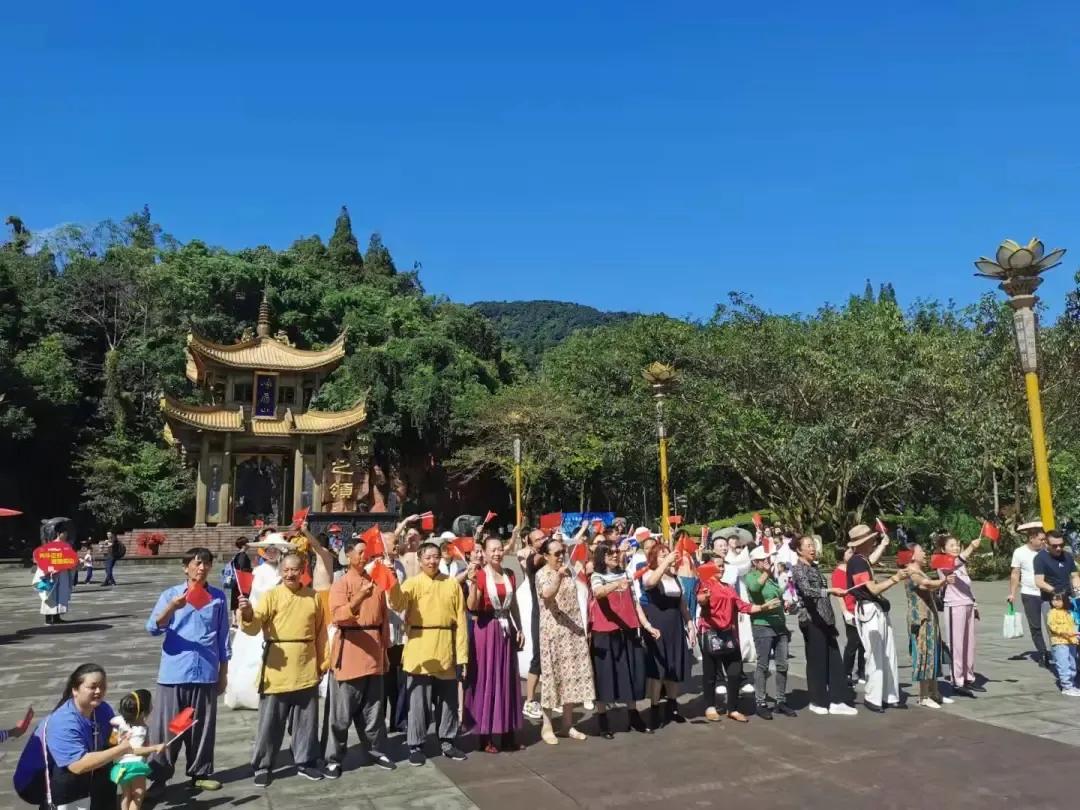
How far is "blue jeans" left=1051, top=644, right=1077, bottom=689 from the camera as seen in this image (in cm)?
727

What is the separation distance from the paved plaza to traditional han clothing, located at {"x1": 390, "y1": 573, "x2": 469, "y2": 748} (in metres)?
0.31

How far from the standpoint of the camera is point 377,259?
6300cm

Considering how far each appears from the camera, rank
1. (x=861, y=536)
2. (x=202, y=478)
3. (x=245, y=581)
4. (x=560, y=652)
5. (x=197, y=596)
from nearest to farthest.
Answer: (x=197, y=596), (x=560, y=652), (x=245, y=581), (x=861, y=536), (x=202, y=478)

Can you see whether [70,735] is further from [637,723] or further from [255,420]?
[255,420]

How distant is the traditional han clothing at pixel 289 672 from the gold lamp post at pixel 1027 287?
7985 millimetres

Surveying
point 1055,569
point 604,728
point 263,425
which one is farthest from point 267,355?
point 1055,569

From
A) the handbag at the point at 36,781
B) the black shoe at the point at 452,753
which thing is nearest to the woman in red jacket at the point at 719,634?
the black shoe at the point at 452,753

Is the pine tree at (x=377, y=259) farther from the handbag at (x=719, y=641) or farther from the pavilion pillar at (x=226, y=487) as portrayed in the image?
the handbag at (x=719, y=641)

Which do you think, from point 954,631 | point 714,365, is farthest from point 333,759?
point 714,365

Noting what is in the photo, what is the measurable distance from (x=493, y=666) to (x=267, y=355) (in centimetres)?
3075

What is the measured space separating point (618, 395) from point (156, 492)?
20.9 metres

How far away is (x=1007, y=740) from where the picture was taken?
5.86 metres

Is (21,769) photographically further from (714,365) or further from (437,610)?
(714,365)

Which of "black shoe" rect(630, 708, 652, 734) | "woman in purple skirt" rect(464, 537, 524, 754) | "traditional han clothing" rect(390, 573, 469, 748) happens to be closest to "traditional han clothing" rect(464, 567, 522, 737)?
"woman in purple skirt" rect(464, 537, 524, 754)
